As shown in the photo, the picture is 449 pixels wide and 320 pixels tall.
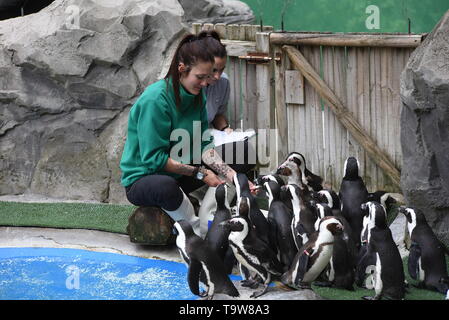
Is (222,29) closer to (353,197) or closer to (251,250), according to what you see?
(353,197)

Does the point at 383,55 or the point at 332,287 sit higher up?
the point at 383,55

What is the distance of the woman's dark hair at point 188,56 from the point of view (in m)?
5.57

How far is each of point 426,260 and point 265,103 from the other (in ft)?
8.83

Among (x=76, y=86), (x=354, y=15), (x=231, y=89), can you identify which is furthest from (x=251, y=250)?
(x=354, y=15)

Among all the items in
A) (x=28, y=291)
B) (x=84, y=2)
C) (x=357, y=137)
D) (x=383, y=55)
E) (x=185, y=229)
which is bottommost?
(x=28, y=291)

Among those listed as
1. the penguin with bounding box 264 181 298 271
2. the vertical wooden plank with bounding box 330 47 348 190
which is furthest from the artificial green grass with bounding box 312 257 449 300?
the vertical wooden plank with bounding box 330 47 348 190

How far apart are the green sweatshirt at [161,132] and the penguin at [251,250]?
86 cm

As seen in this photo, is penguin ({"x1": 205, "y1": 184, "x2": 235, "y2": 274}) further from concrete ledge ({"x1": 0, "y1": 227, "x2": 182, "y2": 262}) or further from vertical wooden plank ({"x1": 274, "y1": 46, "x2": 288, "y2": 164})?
vertical wooden plank ({"x1": 274, "y1": 46, "x2": 288, "y2": 164})

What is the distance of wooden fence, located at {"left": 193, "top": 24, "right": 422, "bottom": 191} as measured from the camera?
272 inches

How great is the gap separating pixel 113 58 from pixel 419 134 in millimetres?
2889
